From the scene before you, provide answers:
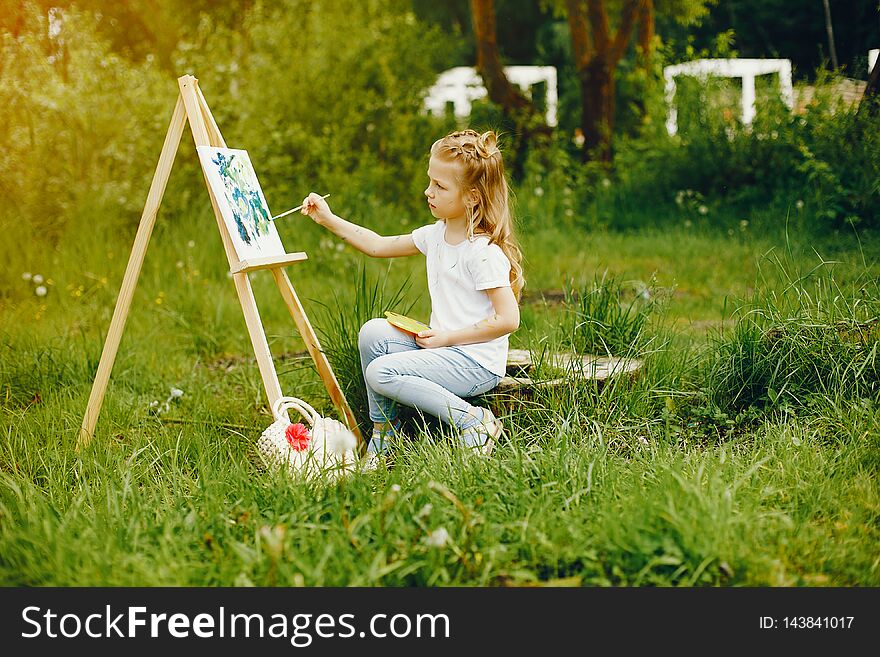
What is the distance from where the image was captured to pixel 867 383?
10.6ft

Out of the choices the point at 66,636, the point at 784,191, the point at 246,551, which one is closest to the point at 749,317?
the point at 246,551

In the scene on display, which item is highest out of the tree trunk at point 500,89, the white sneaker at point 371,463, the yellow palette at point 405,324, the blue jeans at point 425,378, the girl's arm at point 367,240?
the tree trunk at point 500,89

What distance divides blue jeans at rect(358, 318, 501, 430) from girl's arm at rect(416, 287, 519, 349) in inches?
1.7

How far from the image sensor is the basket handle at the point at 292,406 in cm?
304

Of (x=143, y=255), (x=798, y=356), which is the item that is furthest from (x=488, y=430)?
(x=143, y=255)

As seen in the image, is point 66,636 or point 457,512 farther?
point 457,512

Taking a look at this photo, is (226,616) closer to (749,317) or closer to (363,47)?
(749,317)

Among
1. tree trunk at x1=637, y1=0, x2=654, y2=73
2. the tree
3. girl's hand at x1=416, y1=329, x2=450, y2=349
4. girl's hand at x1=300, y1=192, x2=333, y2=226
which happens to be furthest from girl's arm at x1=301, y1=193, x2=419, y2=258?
tree trunk at x1=637, y1=0, x2=654, y2=73

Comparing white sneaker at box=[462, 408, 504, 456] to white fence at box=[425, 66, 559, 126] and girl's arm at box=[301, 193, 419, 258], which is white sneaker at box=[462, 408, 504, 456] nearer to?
girl's arm at box=[301, 193, 419, 258]

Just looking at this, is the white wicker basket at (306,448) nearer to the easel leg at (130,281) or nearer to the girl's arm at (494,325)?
the girl's arm at (494,325)

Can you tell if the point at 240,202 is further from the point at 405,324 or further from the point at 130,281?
the point at 405,324

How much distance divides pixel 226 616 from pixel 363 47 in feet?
21.1

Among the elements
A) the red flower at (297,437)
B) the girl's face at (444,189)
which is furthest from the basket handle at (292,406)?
the girl's face at (444,189)

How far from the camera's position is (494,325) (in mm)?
3033
